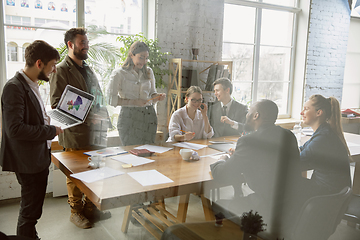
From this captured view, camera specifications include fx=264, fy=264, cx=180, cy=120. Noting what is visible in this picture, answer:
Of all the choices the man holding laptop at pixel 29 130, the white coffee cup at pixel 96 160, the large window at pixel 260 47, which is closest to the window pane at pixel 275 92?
the large window at pixel 260 47

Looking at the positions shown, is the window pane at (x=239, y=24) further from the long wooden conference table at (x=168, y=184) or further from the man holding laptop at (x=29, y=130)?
the man holding laptop at (x=29, y=130)

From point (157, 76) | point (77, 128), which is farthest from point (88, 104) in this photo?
point (157, 76)

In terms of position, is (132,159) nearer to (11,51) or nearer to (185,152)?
(185,152)

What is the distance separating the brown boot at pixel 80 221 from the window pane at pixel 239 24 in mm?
629

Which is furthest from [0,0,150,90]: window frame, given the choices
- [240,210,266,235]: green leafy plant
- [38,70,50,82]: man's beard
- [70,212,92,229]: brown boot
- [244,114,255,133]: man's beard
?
[70,212,92,229]: brown boot

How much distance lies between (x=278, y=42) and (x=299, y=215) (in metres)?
0.24

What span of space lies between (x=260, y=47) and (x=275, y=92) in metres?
0.07

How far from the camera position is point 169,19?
1.43ft

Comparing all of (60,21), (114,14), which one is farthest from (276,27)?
(60,21)

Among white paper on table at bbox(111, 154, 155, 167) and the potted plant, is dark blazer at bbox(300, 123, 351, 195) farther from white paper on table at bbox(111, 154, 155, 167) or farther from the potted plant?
white paper on table at bbox(111, 154, 155, 167)

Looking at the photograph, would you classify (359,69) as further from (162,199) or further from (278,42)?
(162,199)

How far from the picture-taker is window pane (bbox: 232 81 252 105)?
383mm

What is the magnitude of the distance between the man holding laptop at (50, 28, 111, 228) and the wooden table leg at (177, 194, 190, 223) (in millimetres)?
252

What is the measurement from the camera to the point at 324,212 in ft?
1.08
